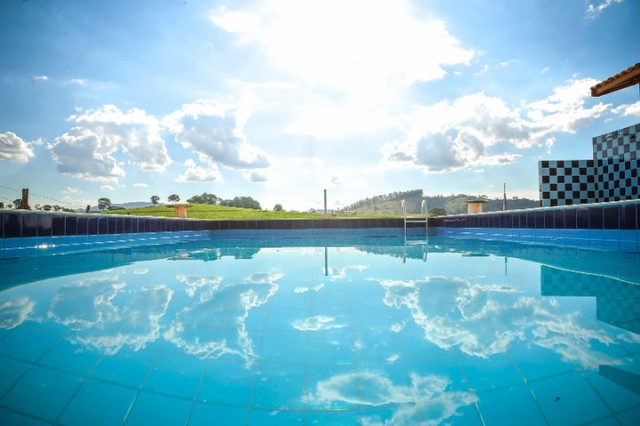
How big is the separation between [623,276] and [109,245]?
1093 centimetres

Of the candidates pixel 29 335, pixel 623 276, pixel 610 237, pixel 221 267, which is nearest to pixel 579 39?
pixel 610 237

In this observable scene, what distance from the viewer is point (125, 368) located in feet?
5.41

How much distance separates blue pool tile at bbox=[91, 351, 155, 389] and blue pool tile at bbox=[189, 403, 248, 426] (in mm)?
381

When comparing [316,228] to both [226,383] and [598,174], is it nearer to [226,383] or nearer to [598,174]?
[598,174]

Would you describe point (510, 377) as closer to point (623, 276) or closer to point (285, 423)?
point (285, 423)

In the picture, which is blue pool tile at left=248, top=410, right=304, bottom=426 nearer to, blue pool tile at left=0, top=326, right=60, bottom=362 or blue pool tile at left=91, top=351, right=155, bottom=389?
blue pool tile at left=91, top=351, right=155, bottom=389

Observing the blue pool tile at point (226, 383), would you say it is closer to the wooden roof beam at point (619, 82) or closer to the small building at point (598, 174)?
the wooden roof beam at point (619, 82)

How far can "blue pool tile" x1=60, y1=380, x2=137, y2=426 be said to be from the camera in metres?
1.29

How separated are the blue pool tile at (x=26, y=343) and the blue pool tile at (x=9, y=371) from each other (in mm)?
45

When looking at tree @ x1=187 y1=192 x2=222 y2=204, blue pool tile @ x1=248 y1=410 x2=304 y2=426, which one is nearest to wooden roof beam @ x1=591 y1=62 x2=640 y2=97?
blue pool tile @ x1=248 y1=410 x2=304 y2=426

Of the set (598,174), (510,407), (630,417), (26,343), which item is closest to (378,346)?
(510,407)

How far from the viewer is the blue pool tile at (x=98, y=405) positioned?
50.8 inches

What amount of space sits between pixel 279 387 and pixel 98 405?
746mm

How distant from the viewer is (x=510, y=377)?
150cm
